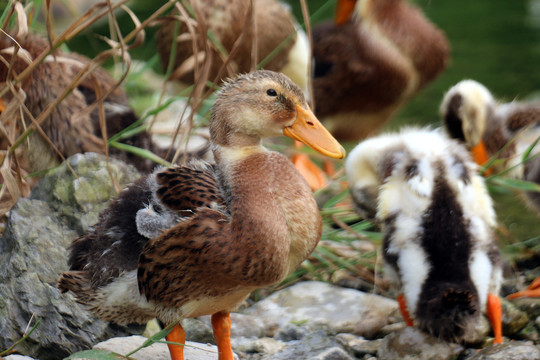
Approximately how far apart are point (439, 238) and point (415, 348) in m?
0.38

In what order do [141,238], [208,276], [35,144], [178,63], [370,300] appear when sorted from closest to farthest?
[208,276], [141,238], [370,300], [35,144], [178,63]

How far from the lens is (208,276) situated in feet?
7.43

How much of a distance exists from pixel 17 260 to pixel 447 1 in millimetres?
6330

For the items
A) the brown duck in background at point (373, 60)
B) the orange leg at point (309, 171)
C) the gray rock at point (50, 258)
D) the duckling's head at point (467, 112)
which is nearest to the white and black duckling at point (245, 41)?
the brown duck in background at point (373, 60)

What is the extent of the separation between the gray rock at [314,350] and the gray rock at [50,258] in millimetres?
589

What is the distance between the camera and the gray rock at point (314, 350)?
2637 mm

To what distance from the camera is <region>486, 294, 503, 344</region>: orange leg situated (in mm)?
2779

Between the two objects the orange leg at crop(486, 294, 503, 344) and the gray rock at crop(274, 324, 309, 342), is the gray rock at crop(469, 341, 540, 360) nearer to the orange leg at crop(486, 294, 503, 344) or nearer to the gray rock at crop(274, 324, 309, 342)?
the orange leg at crop(486, 294, 503, 344)

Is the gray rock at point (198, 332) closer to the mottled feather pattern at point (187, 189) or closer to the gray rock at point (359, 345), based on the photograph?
the gray rock at point (359, 345)

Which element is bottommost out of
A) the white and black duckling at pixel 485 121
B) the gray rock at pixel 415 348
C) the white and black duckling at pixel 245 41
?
the gray rock at pixel 415 348

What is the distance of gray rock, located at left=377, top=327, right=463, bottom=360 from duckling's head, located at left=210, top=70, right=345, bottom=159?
73 centimetres

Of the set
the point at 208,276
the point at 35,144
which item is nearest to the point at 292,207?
the point at 208,276

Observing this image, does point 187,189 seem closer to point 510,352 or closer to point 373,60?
point 510,352

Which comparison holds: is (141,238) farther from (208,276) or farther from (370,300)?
(370,300)
